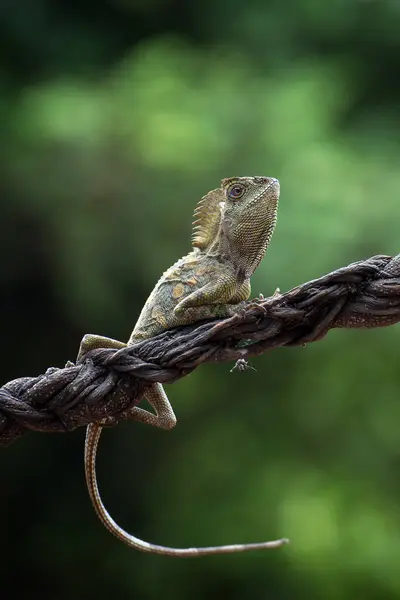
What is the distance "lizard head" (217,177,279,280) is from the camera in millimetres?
2363

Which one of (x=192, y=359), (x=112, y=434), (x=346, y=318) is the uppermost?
(x=346, y=318)

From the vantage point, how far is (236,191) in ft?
7.90

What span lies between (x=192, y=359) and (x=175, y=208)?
261 cm

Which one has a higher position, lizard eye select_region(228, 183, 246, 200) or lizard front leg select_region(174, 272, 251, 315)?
lizard eye select_region(228, 183, 246, 200)

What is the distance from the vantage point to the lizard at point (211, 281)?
7.46 ft

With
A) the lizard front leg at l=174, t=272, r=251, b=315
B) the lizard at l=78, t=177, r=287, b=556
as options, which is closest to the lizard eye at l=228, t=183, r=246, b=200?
the lizard at l=78, t=177, r=287, b=556

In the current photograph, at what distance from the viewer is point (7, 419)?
6.21 feet

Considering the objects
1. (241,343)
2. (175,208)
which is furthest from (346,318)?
(175,208)

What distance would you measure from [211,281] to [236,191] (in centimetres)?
25

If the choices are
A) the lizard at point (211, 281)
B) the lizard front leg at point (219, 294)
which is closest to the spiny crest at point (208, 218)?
the lizard at point (211, 281)

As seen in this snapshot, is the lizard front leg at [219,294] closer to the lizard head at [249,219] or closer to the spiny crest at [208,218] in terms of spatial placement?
the lizard head at [249,219]

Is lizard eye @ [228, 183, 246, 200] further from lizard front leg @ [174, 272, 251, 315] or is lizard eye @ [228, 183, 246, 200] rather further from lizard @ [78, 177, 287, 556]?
lizard front leg @ [174, 272, 251, 315]

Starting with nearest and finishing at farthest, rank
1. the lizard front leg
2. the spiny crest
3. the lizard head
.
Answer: the lizard front leg → the lizard head → the spiny crest

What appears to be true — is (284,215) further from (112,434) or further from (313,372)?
(112,434)
